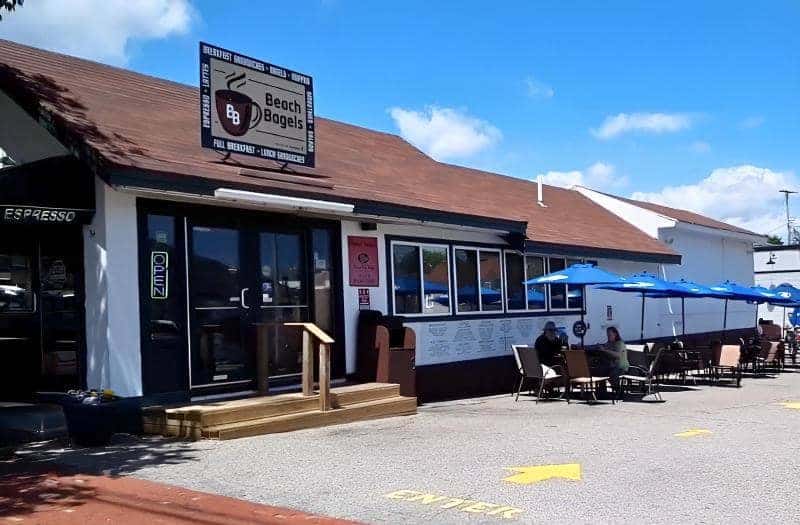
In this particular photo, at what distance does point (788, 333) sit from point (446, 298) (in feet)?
49.5

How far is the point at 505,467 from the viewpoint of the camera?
8227mm

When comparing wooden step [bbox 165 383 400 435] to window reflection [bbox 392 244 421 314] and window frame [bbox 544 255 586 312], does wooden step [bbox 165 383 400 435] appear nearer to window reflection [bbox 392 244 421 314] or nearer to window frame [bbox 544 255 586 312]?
window reflection [bbox 392 244 421 314]

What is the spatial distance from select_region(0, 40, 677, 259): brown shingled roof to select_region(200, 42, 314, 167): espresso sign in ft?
0.95

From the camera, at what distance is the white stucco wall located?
966 cm

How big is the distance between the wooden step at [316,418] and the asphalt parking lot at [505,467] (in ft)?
0.60

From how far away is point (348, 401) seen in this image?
11.4 m

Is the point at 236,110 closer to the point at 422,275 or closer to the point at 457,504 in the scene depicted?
the point at 422,275

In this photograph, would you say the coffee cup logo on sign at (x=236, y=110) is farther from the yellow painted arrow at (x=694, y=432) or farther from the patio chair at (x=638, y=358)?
the patio chair at (x=638, y=358)

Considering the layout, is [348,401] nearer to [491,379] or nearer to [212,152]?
[212,152]

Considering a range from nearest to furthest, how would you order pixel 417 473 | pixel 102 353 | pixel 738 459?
1. pixel 417 473
2. pixel 738 459
3. pixel 102 353

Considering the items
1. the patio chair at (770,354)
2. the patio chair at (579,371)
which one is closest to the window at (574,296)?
the patio chair at (770,354)

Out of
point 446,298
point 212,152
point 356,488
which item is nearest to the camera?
point 356,488

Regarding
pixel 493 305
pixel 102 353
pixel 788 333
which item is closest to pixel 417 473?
pixel 102 353

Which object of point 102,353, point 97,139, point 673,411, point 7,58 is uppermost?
point 7,58
